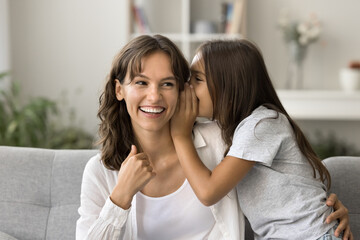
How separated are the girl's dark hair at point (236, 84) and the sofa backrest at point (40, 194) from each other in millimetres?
682

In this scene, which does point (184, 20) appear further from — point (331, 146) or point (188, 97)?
point (188, 97)

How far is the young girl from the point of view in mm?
1700

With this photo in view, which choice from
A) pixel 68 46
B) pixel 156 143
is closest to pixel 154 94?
pixel 156 143

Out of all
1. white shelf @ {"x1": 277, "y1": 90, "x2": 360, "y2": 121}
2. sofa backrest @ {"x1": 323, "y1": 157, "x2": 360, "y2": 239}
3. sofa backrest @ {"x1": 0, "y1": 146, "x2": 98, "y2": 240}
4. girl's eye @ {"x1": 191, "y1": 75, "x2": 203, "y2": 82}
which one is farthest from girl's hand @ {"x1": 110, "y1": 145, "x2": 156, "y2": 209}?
white shelf @ {"x1": 277, "y1": 90, "x2": 360, "y2": 121}

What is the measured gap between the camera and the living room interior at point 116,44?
15.7 ft

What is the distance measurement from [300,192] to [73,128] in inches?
129

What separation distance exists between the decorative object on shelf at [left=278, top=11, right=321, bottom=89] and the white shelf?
0.48 m

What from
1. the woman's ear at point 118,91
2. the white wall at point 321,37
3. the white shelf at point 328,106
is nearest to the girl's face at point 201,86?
the woman's ear at point 118,91

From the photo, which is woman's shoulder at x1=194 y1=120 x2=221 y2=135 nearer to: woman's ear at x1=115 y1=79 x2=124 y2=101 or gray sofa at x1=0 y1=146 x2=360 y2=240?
woman's ear at x1=115 y1=79 x2=124 y2=101

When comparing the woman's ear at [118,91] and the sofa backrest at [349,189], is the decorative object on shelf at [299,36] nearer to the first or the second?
the sofa backrest at [349,189]

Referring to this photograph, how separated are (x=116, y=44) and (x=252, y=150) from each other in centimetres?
351

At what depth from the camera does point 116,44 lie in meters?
4.99

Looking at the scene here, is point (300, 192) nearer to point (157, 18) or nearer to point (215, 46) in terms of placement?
point (215, 46)

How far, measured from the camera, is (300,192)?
173 centimetres
